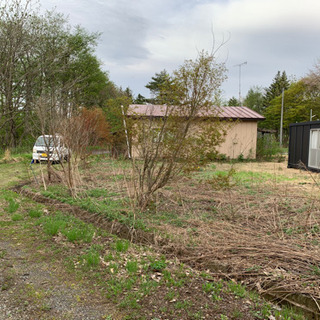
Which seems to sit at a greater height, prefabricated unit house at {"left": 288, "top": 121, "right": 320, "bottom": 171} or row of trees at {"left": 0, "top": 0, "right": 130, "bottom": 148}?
row of trees at {"left": 0, "top": 0, "right": 130, "bottom": 148}

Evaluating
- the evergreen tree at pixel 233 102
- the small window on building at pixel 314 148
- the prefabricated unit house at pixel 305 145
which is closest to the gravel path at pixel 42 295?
the prefabricated unit house at pixel 305 145

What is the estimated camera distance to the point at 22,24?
16797 millimetres

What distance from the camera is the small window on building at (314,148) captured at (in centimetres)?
1306

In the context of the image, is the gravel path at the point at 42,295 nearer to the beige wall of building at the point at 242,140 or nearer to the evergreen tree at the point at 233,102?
the beige wall of building at the point at 242,140

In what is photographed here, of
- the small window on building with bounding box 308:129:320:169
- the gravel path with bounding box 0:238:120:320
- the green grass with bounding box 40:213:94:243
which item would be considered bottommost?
the gravel path with bounding box 0:238:120:320

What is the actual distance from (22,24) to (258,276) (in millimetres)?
18579

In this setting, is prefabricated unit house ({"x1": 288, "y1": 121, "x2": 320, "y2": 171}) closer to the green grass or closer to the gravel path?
the green grass

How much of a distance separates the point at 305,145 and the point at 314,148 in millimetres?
719

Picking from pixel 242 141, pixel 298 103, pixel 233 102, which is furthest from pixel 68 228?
pixel 233 102

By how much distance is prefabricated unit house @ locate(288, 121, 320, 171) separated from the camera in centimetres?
1315

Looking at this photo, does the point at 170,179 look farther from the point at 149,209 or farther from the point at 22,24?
the point at 22,24

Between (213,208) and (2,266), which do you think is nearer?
(2,266)

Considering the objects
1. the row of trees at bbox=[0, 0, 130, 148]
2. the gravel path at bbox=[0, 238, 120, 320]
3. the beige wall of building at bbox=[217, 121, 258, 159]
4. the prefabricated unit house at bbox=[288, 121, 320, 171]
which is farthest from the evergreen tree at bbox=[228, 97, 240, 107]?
the gravel path at bbox=[0, 238, 120, 320]

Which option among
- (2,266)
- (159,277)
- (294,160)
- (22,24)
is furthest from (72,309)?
(22,24)
